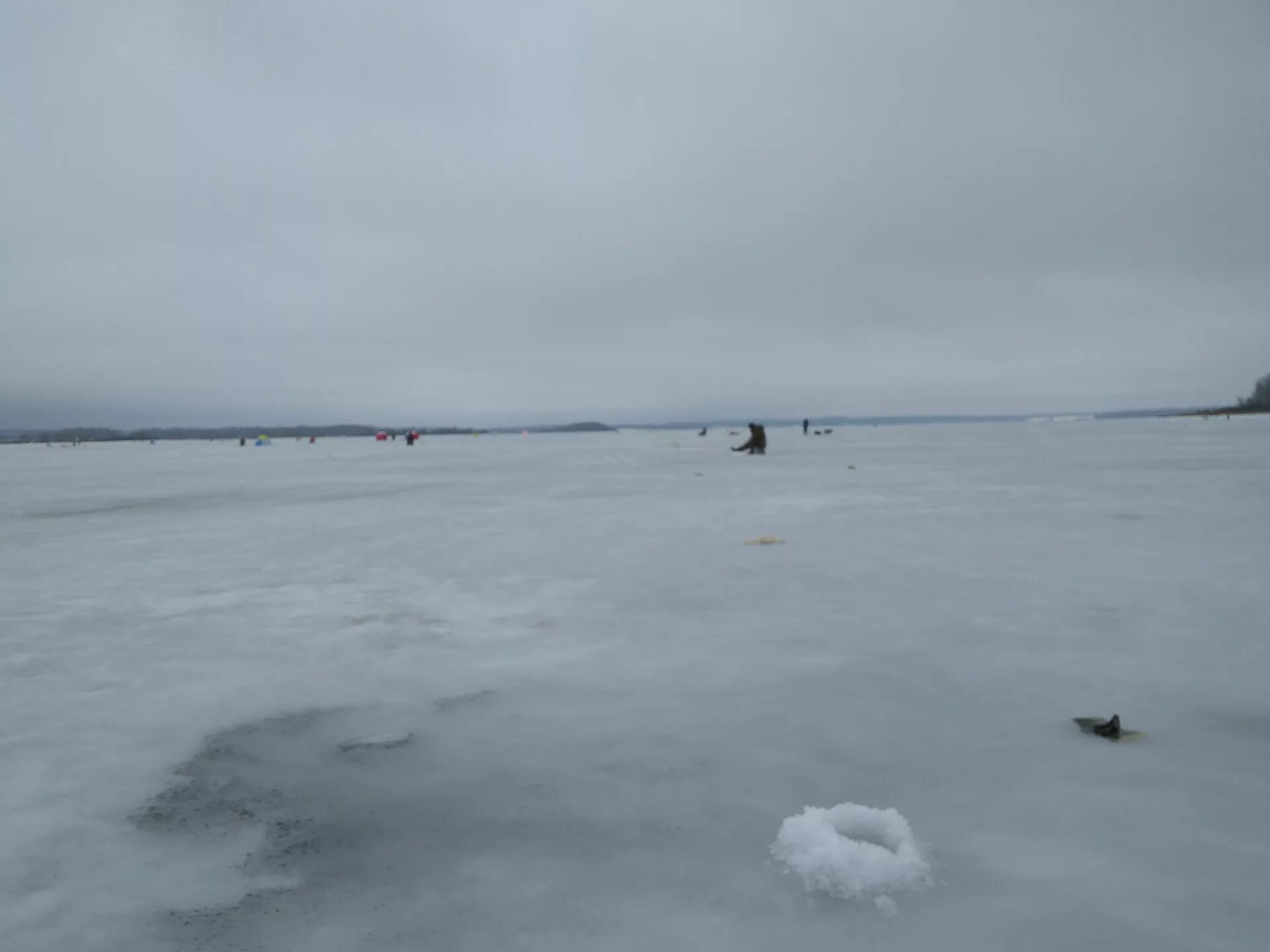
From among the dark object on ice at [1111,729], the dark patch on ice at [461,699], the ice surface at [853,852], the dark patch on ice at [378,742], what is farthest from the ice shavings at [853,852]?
the dark patch on ice at [461,699]

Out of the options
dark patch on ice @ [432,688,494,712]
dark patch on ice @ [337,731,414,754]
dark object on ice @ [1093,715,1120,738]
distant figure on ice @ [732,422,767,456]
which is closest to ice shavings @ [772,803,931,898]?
dark object on ice @ [1093,715,1120,738]

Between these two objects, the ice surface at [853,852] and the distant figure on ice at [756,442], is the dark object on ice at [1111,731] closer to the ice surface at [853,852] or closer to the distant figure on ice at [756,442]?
the ice surface at [853,852]

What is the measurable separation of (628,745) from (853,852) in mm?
1201

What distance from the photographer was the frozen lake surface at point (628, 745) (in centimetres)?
225

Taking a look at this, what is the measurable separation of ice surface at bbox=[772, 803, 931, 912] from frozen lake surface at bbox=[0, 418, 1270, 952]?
0.06 metres

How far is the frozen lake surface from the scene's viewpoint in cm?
225

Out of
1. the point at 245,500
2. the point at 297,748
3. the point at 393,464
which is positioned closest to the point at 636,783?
the point at 297,748

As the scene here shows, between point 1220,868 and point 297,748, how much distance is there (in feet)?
11.6

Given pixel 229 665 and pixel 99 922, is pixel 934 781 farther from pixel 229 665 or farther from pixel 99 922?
pixel 229 665

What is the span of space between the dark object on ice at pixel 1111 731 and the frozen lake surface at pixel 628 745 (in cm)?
7

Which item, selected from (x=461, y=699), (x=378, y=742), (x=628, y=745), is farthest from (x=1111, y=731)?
(x=378, y=742)

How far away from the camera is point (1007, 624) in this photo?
202 inches

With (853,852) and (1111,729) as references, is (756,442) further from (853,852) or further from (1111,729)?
(853,852)

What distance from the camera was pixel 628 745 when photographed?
3.40 meters
